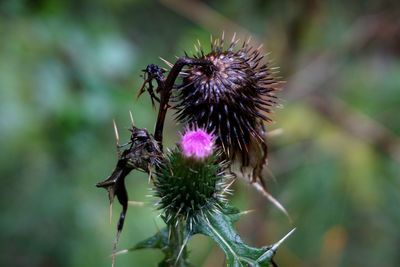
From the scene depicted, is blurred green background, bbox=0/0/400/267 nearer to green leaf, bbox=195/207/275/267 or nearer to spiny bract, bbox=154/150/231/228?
spiny bract, bbox=154/150/231/228

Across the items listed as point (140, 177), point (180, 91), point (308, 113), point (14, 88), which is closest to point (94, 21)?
point (14, 88)

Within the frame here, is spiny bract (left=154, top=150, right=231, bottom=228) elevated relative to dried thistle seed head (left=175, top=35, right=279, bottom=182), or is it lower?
lower

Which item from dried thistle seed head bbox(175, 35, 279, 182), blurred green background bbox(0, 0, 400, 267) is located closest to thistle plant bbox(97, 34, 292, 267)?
dried thistle seed head bbox(175, 35, 279, 182)

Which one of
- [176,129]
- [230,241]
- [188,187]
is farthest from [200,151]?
[176,129]

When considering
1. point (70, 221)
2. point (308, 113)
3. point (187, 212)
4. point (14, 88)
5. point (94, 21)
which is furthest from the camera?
point (308, 113)

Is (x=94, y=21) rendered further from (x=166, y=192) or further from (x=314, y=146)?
(x=166, y=192)

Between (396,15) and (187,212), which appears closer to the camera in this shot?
(187,212)
